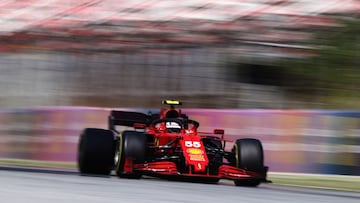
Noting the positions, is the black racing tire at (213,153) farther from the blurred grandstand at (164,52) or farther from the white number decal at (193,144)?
the blurred grandstand at (164,52)

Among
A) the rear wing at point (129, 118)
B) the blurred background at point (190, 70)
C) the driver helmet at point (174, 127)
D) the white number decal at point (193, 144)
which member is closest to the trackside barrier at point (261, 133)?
the blurred background at point (190, 70)

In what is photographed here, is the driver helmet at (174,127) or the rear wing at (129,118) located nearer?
the driver helmet at (174,127)

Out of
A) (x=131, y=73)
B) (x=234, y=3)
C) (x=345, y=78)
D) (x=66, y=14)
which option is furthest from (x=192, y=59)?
(x=66, y=14)

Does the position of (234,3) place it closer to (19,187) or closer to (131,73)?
(131,73)

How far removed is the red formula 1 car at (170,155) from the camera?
10.2 metres

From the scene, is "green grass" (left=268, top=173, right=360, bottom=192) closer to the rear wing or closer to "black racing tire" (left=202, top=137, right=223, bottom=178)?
"black racing tire" (left=202, top=137, right=223, bottom=178)

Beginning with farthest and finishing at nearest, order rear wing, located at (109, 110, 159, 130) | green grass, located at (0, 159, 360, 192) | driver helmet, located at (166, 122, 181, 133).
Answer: rear wing, located at (109, 110, 159, 130)
green grass, located at (0, 159, 360, 192)
driver helmet, located at (166, 122, 181, 133)

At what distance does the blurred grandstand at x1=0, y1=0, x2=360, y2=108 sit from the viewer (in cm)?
1692

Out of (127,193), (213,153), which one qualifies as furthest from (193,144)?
(127,193)

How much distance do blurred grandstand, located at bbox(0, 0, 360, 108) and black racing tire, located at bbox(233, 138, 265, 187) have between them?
604 centimetres

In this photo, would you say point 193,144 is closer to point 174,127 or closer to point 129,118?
point 174,127

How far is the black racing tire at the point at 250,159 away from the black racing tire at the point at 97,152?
157 cm

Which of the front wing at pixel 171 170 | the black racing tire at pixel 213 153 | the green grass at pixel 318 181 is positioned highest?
the black racing tire at pixel 213 153

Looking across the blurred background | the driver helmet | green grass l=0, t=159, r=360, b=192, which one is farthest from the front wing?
the blurred background
